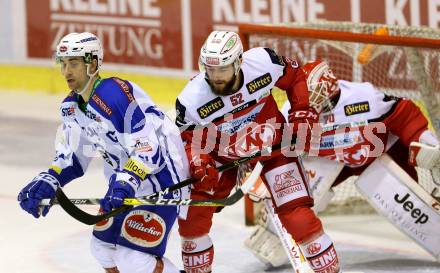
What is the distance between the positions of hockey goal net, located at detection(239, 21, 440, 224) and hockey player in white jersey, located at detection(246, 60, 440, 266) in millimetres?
343

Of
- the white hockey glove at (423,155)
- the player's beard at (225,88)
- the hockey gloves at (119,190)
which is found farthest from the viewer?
the white hockey glove at (423,155)

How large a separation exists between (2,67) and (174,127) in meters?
4.38

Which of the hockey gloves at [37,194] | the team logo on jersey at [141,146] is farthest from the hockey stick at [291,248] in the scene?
the hockey gloves at [37,194]

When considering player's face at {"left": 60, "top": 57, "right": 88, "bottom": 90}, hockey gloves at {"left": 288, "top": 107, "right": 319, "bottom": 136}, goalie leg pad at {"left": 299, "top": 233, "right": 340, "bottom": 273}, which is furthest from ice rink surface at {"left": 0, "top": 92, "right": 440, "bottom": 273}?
player's face at {"left": 60, "top": 57, "right": 88, "bottom": 90}

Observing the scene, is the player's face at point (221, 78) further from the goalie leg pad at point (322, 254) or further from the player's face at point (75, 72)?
the goalie leg pad at point (322, 254)

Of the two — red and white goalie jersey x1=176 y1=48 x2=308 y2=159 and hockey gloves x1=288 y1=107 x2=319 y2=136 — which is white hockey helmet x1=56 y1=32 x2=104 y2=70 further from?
hockey gloves x1=288 y1=107 x2=319 y2=136

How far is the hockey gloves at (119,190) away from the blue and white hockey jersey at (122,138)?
0.11 feet

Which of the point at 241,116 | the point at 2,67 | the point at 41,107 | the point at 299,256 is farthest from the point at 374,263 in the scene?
the point at 2,67

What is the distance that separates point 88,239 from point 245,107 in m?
1.35

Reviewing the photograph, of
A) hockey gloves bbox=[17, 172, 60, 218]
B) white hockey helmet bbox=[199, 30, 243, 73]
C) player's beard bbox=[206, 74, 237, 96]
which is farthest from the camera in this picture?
player's beard bbox=[206, 74, 237, 96]

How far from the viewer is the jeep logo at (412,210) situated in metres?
5.32

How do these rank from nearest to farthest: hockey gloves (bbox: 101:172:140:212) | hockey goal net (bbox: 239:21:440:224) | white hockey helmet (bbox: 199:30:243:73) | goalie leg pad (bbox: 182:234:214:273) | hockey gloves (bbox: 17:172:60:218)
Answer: hockey gloves (bbox: 101:172:140:212)
hockey gloves (bbox: 17:172:60:218)
white hockey helmet (bbox: 199:30:243:73)
goalie leg pad (bbox: 182:234:214:273)
hockey goal net (bbox: 239:21:440:224)

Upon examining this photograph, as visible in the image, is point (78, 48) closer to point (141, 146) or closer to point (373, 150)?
point (141, 146)

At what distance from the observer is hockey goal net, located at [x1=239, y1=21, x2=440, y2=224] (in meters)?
5.68
